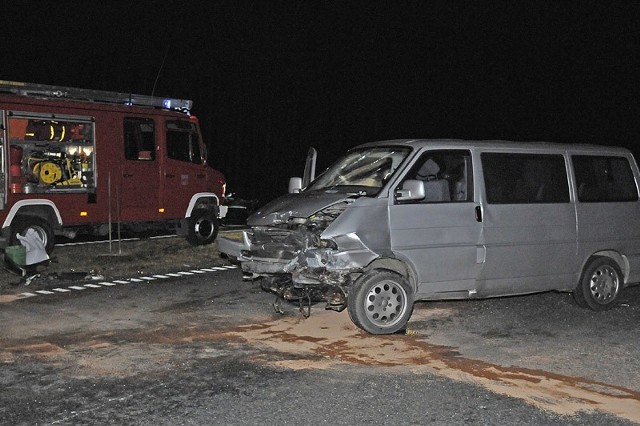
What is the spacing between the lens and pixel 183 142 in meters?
15.5

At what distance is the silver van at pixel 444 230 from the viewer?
7648 millimetres

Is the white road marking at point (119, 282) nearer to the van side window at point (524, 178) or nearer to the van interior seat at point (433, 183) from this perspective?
the van interior seat at point (433, 183)

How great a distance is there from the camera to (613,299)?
30.3 ft

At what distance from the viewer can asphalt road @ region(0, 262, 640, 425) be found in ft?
17.2

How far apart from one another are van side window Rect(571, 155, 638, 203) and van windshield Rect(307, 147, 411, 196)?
239 cm

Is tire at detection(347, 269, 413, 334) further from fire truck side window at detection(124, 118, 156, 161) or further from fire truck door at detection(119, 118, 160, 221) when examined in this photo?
fire truck side window at detection(124, 118, 156, 161)

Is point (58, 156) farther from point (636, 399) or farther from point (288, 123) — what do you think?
point (288, 123)

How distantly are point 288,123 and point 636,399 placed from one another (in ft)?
145

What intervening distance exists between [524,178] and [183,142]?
343 inches

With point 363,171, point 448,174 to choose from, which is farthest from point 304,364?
point 448,174

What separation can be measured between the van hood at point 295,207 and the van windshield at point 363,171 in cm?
28

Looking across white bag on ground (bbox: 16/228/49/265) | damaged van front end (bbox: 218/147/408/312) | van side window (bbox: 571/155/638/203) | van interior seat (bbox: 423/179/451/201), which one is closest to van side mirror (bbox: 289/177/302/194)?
damaged van front end (bbox: 218/147/408/312)

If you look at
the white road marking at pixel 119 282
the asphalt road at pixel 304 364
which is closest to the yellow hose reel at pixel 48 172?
the white road marking at pixel 119 282

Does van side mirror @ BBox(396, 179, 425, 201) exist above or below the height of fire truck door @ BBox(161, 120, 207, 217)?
below
